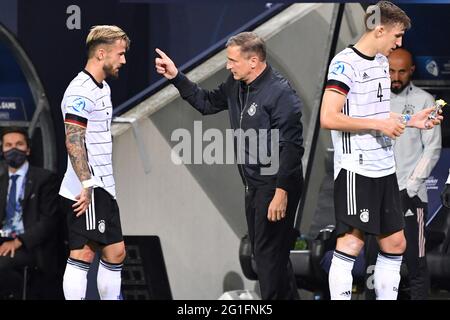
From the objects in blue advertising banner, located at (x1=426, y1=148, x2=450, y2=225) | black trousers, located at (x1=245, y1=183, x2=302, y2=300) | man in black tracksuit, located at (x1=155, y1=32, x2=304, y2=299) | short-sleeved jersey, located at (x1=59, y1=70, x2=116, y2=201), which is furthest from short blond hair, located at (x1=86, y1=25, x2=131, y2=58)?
blue advertising banner, located at (x1=426, y1=148, x2=450, y2=225)

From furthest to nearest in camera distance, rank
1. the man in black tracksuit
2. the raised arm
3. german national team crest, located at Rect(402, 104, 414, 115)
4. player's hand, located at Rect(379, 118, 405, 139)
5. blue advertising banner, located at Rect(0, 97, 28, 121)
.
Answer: blue advertising banner, located at Rect(0, 97, 28, 121) < german national team crest, located at Rect(402, 104, 414, 115) < the raised arm < the man in black tracksuit < player's hand, located at Rect(379, 118, 405, 139)

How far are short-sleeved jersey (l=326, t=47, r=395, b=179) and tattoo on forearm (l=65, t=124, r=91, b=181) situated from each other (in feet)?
4.26

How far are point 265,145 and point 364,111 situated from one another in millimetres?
727

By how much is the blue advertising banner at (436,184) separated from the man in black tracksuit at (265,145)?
1.67m

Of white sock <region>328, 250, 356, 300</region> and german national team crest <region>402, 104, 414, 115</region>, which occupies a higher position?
german national team crest <region>402, 104, 414, 115</region>

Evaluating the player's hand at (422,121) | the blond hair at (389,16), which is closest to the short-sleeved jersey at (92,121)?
the blond hair at (389,16)

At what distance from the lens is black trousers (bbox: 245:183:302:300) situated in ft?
23.7

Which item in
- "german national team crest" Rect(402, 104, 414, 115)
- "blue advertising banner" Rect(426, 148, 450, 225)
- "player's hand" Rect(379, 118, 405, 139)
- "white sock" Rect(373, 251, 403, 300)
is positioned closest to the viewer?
"player's hand" Rect(379, 118, 405, 139)

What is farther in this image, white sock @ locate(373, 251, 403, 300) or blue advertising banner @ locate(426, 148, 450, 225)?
blue advertising banner @ locate(426, 148, 450, 225)

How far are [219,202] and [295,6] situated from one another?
1464mm

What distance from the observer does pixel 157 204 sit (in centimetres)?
886

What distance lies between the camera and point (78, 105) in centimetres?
689

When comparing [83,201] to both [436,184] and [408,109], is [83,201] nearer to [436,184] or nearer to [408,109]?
[408,109]

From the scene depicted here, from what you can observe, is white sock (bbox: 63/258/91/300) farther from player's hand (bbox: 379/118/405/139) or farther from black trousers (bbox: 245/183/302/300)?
player's hand (bbox: 379/118/405/139)
